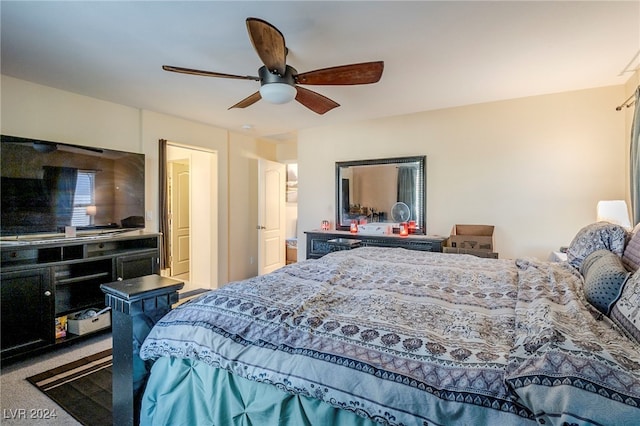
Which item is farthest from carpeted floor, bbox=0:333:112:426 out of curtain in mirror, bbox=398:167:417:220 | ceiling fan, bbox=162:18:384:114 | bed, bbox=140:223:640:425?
curtain in mirror, bbox=398:167:417:220

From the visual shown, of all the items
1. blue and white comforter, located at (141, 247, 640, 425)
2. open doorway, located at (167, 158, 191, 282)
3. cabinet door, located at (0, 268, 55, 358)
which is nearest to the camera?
blue and white comforter, located at (141, 247, 640, 425)

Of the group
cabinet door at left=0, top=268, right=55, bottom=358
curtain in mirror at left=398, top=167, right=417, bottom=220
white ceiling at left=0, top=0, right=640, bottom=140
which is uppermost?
white ceiling at left=0, top=0, right=640, bottom=140

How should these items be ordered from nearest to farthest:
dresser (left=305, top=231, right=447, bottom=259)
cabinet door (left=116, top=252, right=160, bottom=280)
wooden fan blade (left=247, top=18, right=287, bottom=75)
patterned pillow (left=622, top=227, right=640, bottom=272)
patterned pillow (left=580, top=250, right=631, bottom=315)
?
patterned pillow (left=580, top=250, right=631, bottom=315), patterned pillow (left=622, top=227, right=640, bottom=272), wooden fan blade (left=247, top=18, right=287, bottom=75), cabinet door (left=116, top=252, right=160, bottom=280), dresser (left=305, top=231, right=447, bottom=259)

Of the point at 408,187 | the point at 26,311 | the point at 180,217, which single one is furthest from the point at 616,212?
the point at 180,217

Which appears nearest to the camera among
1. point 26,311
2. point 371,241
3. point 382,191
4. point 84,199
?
point 26,311

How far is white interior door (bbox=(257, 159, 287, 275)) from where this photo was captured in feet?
17.4

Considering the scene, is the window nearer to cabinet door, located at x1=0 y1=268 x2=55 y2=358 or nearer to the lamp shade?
cabinet door, located at x1=0 y1=268 x2=55 y2=358

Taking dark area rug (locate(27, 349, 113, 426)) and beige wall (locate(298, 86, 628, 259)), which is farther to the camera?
beige wall (locate(298, 86, 628, 259))

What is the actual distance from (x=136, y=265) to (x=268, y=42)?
9.07ft

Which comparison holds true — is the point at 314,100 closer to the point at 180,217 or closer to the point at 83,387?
the point at 83,387

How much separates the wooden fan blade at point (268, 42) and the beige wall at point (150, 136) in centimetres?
257

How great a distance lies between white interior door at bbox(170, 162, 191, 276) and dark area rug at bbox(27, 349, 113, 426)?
9.62ft

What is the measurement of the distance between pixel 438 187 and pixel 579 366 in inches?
139

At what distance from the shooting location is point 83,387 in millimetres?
2242
